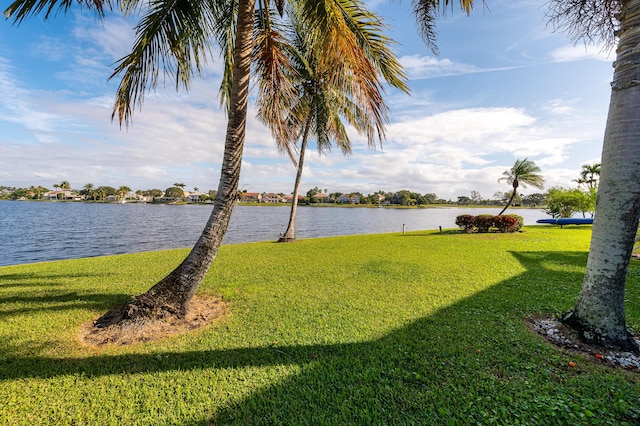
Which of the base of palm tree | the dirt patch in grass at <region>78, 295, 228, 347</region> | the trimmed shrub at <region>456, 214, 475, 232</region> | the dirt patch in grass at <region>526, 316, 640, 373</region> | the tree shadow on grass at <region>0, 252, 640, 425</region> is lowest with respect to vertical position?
the base of palm tree

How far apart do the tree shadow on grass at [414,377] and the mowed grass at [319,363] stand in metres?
0.01

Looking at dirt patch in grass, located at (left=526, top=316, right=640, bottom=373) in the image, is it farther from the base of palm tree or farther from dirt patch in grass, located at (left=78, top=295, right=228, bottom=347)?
the base of palm tree

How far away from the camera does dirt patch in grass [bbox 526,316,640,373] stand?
3145 mm

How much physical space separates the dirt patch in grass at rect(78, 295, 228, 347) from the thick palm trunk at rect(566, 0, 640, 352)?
529cm

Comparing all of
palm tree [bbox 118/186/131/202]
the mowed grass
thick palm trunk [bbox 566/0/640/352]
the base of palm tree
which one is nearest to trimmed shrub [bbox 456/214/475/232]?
the base of palm tree

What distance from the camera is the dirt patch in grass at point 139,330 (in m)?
3.70

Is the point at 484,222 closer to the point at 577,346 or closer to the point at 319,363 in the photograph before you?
the point at 577,346

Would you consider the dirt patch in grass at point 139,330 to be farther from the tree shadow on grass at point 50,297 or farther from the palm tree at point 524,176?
the palm tree at point 524,176

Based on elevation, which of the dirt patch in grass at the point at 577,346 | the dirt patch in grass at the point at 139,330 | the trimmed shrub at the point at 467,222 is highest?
the trimmed shrub at the point at 467,222

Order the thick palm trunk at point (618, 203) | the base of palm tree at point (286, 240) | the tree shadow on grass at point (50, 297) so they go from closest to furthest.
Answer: the thick palm trunk at point (618, 203)
the tree shadow on grass at point (50, 297)
the base of palm tree at point (286, 240)

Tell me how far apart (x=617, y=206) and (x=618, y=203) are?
0.04 meters

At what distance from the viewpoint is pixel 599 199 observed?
3.57m

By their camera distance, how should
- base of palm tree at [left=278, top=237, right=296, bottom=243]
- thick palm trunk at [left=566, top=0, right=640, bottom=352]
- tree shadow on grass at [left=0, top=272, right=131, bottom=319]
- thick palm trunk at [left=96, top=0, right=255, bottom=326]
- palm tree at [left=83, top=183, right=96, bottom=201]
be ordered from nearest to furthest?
1. thick palm trunk at [left=566, top=0, right=640, bottom=352]
2. thick palm trunk at [left=96, top=0, right=255, bottom=326]
3. tree shadow on grass at [left=0, top=272, right=131, bottom=319]
4. base of palm tree at [left=278, top=237, right=296, bottom=243]
5. palm tree at [left=83, top=183, right=96, bottom=201]

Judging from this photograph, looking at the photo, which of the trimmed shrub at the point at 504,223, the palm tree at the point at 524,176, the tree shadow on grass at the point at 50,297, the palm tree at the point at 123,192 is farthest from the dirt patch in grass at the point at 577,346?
the palm tree at the point at 123,192
